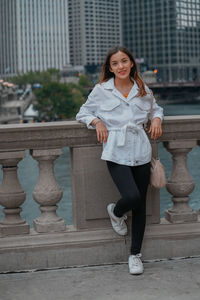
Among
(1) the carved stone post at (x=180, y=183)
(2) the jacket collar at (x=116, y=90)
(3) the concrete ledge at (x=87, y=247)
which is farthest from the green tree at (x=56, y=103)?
(2) the jacket collar at (x=116, y=90)

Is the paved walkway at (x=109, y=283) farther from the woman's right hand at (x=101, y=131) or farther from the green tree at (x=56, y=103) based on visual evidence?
the green tree at (x=56, y=103)

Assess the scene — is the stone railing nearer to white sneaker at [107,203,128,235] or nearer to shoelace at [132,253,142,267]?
white sneaker at [107,203,128,235]

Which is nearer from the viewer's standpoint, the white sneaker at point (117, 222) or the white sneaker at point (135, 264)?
the white sneaker at point (135, 264)

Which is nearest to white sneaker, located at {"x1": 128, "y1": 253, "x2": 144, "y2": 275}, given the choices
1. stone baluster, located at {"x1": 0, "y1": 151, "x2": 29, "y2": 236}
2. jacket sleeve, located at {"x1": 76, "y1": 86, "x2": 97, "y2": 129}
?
Answer: stone baluster, located at {"x1": 0, "y1": 151, "x2": 29, "y2": 236}

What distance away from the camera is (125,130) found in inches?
215

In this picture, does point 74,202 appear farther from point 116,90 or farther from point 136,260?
point 116,90

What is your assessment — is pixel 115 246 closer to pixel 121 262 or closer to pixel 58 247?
pixel 121 262

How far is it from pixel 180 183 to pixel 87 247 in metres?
1.15

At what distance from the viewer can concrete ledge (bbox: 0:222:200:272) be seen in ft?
19.0

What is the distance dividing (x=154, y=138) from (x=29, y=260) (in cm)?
171

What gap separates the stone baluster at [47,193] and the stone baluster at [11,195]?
0.48 ft

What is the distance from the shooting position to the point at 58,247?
19.3 ft

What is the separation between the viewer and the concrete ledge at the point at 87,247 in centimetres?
580

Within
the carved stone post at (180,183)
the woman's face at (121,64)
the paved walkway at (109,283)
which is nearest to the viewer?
the paved walkway at (109,283)
